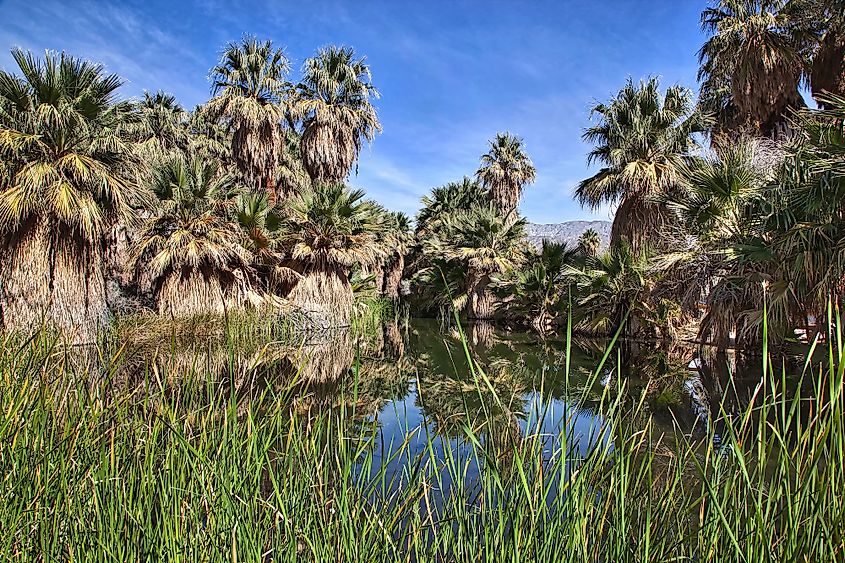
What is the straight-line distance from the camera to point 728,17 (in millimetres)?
14906

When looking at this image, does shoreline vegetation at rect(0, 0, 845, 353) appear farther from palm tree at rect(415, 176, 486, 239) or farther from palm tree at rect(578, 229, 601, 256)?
palm tree at rect(415, 176, 486, 239)

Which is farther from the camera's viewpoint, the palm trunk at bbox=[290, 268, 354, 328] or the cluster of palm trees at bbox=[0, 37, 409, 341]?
the palm trunk at bbox=[290, 268, 354, 328]

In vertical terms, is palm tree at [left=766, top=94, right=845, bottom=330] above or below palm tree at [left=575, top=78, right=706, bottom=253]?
below

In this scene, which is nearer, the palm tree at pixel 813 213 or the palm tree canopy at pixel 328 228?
the palm tree at pixel 813 213

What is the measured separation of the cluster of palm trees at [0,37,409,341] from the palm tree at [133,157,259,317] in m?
0.04

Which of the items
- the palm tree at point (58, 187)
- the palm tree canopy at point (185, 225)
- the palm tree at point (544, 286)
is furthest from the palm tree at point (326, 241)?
the palm tree at point (544, 286)

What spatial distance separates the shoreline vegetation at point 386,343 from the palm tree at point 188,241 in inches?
3.1

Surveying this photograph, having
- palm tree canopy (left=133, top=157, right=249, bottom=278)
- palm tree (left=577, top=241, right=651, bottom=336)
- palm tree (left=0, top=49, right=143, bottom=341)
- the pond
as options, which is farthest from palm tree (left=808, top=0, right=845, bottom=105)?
palm tree (left=0, top=49, right=143, bottom=341)

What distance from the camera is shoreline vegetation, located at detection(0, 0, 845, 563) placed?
156 cm

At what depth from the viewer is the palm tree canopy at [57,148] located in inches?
395

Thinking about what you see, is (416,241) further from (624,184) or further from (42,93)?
(42,93)

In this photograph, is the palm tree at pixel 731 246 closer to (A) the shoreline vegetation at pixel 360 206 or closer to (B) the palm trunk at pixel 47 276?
(A) the shoreline vegetation at pixel 360 206

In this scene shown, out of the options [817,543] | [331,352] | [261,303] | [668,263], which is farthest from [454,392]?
[261,303]

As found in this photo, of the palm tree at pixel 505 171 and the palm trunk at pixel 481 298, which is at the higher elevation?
the palm tree at pixel 505 171
